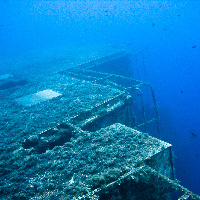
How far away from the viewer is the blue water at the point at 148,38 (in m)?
13.5

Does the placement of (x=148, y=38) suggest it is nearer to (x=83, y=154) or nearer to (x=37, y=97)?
(x=37, y=97)

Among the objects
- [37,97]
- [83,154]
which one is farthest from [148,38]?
[83,154]

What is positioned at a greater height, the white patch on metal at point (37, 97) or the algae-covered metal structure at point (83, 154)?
the white patch on metal at point (37, 97)

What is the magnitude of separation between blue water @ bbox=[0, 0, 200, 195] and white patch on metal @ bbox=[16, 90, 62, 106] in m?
4.77

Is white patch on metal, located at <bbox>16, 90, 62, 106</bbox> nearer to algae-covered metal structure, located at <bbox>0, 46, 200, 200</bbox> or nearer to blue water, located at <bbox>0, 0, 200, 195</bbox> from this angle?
algae-covered metal structure, located at <bbox>0, 46, 200, 200</bbox>

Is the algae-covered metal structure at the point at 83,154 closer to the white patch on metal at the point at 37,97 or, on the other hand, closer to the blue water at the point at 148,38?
the white patch on metal at the point at 37,97

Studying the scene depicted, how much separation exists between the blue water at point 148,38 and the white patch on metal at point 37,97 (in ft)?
15.7

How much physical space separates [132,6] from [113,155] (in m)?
43.8

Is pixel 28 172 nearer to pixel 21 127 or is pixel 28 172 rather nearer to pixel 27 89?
pixel 21 127

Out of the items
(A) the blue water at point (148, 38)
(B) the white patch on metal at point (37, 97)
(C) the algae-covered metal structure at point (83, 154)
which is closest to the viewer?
(C) the algae-covered metal structure at point (83, 154)

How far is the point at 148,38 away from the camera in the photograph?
140ft

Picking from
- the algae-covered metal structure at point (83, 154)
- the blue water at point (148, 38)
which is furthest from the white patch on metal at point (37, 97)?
the blue water at point (148, 38)

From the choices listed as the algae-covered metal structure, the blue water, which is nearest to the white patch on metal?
the algae-covered metal structure

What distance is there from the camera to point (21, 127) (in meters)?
3.64
